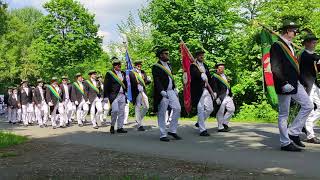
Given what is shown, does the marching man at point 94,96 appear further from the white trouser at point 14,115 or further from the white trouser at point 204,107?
the white trouser at point 14,115

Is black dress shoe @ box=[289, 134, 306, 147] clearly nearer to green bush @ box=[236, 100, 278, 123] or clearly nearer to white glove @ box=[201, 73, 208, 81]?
white glove @ box=[201, 73, 208, 81]

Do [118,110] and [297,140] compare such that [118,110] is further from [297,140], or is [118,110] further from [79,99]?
[297,140]

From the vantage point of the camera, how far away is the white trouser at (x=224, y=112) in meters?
13.2

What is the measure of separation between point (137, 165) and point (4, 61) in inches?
2320

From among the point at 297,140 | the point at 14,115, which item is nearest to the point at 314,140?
the point at 297,140

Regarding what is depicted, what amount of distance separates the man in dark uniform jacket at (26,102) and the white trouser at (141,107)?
7498 mm

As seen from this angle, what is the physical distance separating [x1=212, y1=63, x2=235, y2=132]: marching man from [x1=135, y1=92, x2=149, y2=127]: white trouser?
2772 mm

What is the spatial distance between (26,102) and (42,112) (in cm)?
264

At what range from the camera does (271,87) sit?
9625 millimetres

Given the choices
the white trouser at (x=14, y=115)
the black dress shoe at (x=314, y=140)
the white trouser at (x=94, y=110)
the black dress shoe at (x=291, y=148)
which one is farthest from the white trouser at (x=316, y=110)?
the white trouser at (x=14, y=115)

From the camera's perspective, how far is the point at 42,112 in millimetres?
19406

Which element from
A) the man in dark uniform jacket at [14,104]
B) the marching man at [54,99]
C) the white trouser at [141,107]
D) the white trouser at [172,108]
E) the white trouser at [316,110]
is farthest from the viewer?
the man in dark uniform jacket at [14,104]

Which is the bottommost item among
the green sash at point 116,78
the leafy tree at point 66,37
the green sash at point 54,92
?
the green sash at point 54,92

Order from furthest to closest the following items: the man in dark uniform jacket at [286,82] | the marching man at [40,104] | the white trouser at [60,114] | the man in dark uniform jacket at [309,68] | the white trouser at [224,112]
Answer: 1. the marching man at [40,104]
2. the white trouser at [60,114]
3. the white trouser at [224,112]
4. the man in dark uniform jacket at [309,68]
5. the man in dark uniform jacket at [286,82]
